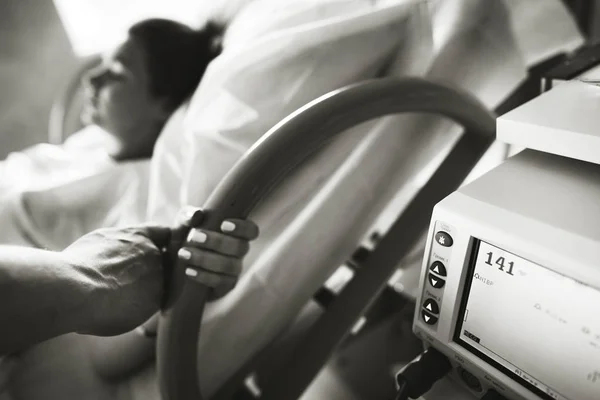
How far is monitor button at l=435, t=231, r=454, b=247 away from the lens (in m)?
0.43

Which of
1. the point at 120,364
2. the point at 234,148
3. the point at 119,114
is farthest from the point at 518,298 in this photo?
the point at 119,114

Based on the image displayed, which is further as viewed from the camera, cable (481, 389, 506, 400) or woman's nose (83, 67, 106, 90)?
woman's nose (83, 67, 106, 90)

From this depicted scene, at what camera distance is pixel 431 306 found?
47 cm

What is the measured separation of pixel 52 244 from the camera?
706 millimetres

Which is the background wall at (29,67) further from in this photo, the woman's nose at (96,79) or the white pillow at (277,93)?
the white pillow at (277,93)

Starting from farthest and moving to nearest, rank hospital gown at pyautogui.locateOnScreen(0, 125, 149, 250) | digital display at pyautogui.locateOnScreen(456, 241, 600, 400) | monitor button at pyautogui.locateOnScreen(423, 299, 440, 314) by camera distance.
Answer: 1. hospital gown at pyautogui.locateOnScreen(0, 125, 149, 250)
2. monitor button at pyautogui.locateOnScreen(423, 299, 440, 314)
3. digital display at pyautogui.locateOnScreen(456, 241, 600, 400)

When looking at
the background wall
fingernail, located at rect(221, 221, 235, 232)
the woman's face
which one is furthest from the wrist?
the background wall

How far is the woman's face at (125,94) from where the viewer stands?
2.92 ft

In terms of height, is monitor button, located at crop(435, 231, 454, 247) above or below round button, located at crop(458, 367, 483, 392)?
above

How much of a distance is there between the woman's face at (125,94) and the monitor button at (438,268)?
688mm

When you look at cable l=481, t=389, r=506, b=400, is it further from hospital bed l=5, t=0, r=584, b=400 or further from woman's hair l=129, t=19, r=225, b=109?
woman's hair l=129, t=19, r=225, b=109

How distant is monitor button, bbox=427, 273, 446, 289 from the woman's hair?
25.2 inches

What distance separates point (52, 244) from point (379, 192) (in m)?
0.52

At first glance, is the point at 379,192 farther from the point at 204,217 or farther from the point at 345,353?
the point at 345,353
